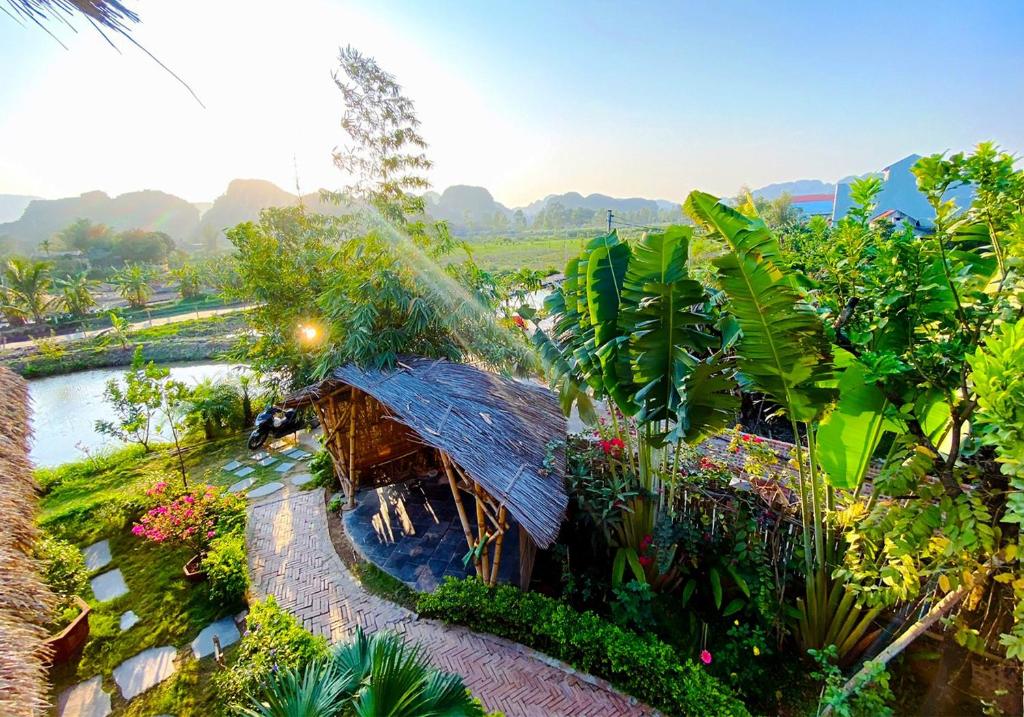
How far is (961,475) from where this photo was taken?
288 cm

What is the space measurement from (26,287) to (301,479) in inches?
1161

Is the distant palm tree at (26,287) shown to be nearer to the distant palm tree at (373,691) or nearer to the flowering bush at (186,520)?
the flowering bush at (186,520)

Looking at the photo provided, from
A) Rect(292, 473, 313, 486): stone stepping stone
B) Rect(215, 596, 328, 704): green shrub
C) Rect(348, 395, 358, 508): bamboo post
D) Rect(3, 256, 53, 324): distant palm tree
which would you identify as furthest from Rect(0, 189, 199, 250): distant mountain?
Rect(215, 596, 328, 704): green shrub

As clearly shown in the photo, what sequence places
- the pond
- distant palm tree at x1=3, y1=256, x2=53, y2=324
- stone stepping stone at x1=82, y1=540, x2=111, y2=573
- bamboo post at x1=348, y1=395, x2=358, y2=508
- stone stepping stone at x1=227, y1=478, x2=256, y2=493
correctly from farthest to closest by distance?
distant palm tree at x1=3, y1=256, x2=53, y2=324
the pond
stone stepping stone at x1=227, y1=478, x2=256, y2=493
bamboo post at x1=348, y1=395, x2=358, y2=508
stone stepping stone at x1=82, y1=540, x2=111, y2=573

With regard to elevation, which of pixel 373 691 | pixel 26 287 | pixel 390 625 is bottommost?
pixel 390 625

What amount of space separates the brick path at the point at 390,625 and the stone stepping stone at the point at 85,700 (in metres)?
1.46

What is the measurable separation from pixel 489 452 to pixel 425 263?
12.5 feet

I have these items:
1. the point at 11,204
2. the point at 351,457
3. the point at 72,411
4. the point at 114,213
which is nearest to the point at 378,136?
the point at 351,457

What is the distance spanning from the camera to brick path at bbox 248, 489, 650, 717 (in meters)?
3.70

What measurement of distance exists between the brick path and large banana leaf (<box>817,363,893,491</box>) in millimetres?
2713

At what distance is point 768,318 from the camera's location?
297 centimetres

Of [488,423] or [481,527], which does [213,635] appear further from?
[488,423]

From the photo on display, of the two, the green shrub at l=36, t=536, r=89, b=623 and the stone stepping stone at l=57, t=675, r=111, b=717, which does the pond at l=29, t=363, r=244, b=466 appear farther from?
the stone stepping stone at l=57, t=675, r=111, b=717

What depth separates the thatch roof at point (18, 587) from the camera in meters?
2.29
